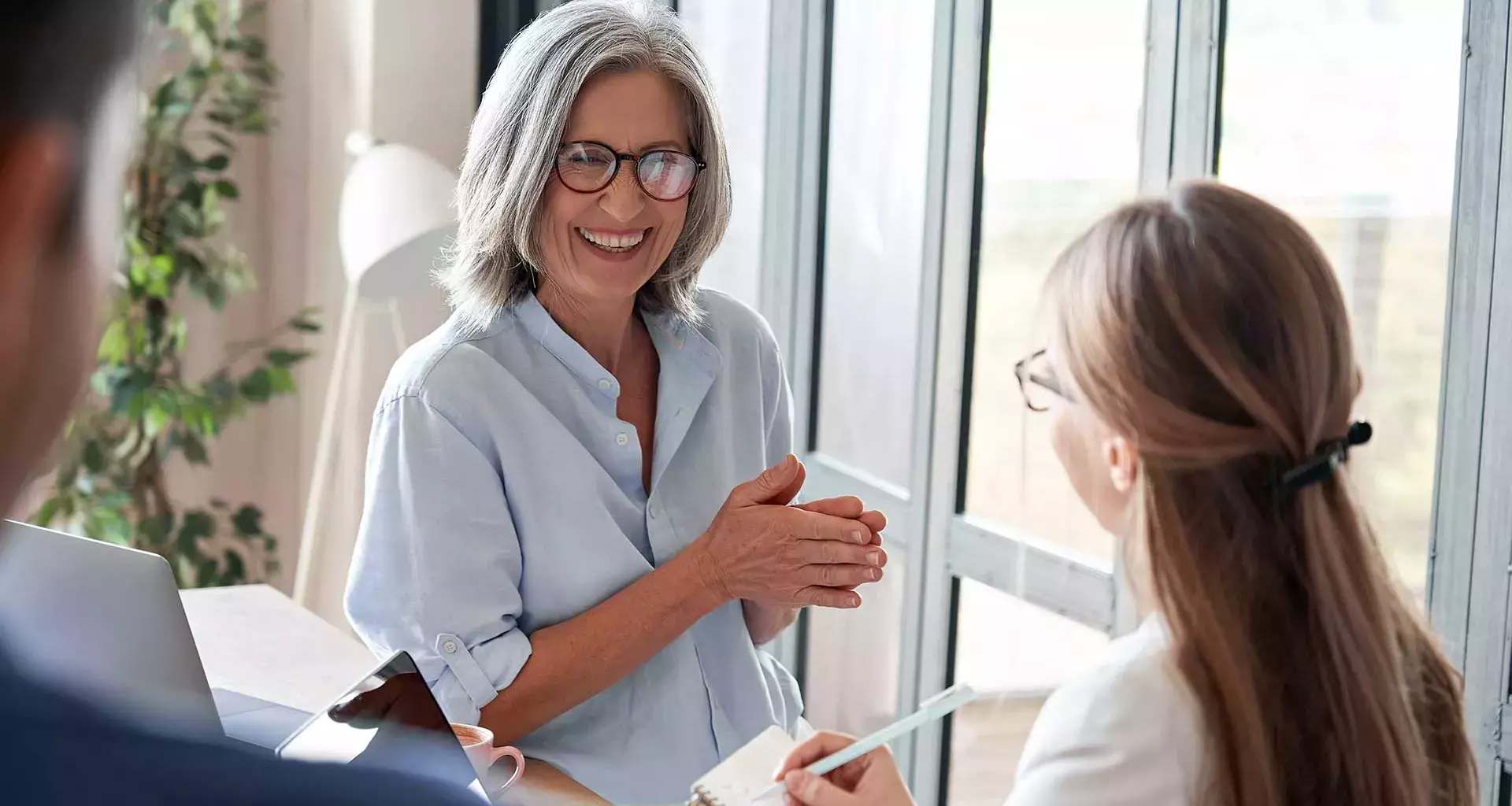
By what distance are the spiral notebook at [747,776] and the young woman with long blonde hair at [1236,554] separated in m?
0.30

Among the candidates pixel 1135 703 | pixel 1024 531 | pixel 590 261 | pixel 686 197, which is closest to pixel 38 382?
pixel 1135 703

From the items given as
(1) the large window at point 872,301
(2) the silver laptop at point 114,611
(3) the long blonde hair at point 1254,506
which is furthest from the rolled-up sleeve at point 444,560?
(1) the large window at point 872,301

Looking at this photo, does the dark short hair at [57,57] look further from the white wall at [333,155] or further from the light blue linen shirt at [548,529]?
the white wall at [333,155]

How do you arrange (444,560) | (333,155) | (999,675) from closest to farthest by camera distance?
(444,560) → (999,675) → (333,155)

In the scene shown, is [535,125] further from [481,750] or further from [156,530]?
[156,530]

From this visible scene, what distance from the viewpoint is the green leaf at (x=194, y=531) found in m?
3.37

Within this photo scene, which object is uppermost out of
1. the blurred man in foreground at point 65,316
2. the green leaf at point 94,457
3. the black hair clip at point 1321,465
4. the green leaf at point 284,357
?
the blurred man in foreground at point 65,316

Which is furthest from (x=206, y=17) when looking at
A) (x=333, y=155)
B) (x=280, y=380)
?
(x=280, y=380)

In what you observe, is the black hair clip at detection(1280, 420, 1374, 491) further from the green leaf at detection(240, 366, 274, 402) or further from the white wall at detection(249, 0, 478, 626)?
the green leaf at detection(240, 366, 274, 402)

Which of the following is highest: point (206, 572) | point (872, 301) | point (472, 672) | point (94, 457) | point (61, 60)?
point (61, 60)

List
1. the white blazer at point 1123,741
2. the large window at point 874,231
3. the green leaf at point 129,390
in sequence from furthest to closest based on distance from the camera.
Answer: the green leaf at point 129,390 → the large window at point 874,231 → the white blazer at point 1123,741

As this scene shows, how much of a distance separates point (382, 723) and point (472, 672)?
2.29ft

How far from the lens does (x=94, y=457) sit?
3348 millimetres

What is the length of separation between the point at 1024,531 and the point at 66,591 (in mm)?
1501
